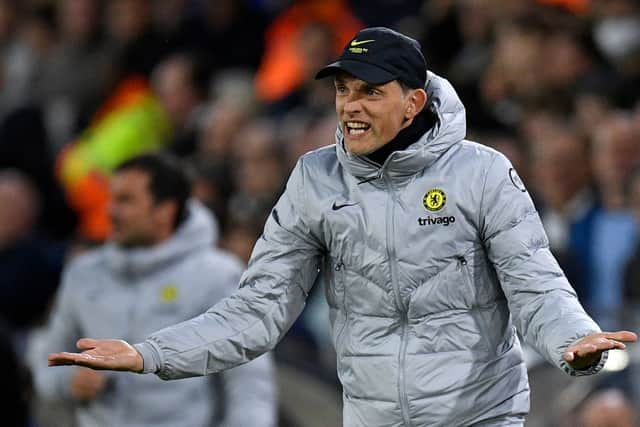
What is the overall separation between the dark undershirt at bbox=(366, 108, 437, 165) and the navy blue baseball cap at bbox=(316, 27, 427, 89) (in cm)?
13

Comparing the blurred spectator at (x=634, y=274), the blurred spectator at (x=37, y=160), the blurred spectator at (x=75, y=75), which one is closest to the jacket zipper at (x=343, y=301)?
the blurred spectator at (x=634, y=274)

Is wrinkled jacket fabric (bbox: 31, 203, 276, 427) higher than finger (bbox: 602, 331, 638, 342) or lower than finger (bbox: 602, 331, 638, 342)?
lower

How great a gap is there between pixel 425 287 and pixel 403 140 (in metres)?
0.48

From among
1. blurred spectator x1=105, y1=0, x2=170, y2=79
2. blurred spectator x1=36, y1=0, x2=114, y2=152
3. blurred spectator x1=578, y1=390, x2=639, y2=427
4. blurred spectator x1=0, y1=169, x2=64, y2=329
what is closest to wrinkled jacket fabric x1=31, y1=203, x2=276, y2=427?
blurred spectator x1=578, y1=390, x2=639, y2=427

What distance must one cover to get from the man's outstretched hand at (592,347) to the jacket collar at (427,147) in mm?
795

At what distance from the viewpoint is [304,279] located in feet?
16.8

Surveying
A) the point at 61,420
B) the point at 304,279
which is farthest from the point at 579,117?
the point at 304,279

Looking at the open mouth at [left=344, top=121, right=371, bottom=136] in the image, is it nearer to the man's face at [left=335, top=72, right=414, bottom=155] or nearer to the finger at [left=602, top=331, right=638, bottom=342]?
the man's face at [left=335, top=72, right=414, bottom=155]

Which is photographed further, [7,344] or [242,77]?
[242,77]

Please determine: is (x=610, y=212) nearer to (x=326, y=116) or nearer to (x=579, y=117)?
(x=579, y=117)

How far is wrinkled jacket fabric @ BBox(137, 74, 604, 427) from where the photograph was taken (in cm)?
482

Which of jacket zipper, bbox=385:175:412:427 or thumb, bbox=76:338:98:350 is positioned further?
jacket zipper, bbox=385:175:412:427

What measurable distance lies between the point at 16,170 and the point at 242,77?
2153 mm

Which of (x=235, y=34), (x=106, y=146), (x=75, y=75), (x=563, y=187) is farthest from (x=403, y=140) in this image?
(x=75, y=75)
